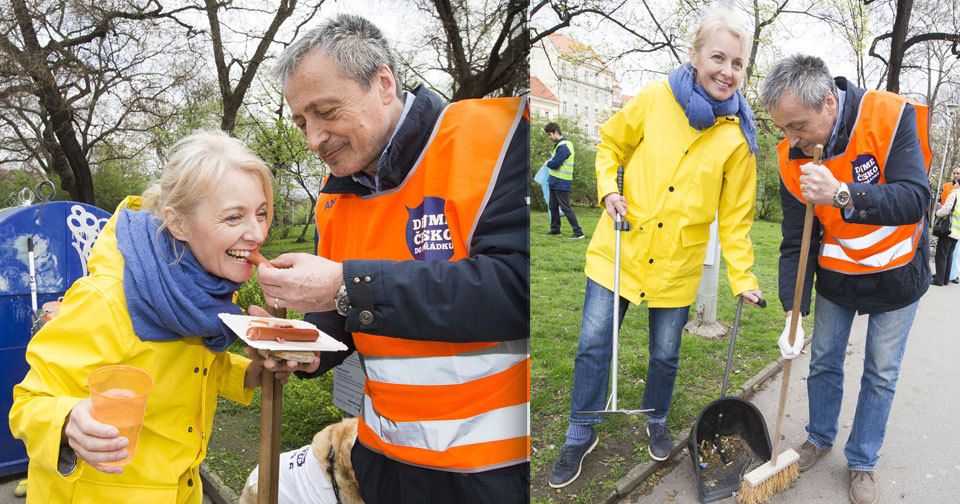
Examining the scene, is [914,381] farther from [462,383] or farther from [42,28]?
[42,28]

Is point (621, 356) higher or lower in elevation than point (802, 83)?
lower

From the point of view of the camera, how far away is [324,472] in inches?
61.1

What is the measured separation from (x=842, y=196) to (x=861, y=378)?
55 cm

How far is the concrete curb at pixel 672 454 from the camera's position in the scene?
161cm

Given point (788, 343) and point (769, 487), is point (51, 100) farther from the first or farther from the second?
point (769, 487)

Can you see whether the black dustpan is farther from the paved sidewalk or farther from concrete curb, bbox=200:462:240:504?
Answer: concrete curb, bbox=200:462:240:504

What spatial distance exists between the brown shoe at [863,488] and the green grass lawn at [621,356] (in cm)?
37

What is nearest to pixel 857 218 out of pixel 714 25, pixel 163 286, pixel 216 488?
pixel 714 25

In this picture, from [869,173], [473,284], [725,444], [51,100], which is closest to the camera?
[473,284]

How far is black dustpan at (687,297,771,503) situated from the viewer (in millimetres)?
1755

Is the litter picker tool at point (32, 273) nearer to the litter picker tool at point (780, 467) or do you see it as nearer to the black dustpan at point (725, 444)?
the black dustpan at point (725, 444)

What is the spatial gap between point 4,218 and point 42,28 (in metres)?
0.79

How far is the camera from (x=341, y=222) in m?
1.17

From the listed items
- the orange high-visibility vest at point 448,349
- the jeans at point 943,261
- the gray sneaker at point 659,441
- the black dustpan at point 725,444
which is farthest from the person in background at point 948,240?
the orange high-visibility vest at point 448,349
